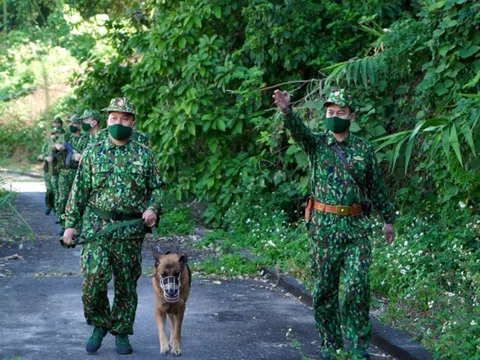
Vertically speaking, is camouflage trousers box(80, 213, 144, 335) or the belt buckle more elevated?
the belt buckle

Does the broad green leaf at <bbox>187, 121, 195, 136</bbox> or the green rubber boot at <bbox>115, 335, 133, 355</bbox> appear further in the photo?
the broad green leaf at <bbox>187, 121, 195, 136</bbox>

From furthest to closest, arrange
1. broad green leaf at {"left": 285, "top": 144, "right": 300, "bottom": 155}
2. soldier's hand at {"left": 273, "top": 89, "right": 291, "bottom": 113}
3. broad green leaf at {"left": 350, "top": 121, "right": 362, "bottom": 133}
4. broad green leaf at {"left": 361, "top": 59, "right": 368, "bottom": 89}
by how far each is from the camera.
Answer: broad green leaf at {"left": 285, "top": 144, "right": 300, "bottom": 155} < broad green leaf at {"left": 350, "top": 121, "right": 362, "bottom": 133} < broad green leaf at {"left": 361, "top": 59, "right": 368, "bottom": 89} < soldier's hand at {"left": 273, "top": 89, "right": 291, "bottom": 113}

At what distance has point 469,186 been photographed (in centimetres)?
962

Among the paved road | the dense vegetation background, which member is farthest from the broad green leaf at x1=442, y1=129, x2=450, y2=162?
the paved road

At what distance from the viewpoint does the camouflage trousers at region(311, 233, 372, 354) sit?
24.4ft

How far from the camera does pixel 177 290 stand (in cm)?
769

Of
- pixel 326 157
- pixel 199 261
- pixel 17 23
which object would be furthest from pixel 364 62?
pixel 17 23

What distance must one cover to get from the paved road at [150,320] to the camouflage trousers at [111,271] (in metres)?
0.29

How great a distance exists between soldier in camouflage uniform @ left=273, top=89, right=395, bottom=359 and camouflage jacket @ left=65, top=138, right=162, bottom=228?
1.29 m

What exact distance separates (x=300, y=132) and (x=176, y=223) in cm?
959

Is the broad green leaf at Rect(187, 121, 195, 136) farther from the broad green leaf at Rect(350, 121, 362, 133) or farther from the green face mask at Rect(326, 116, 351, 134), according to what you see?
the green face mask at Rect(326, 116, 351, 134)

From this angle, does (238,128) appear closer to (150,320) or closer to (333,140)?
(150,320)

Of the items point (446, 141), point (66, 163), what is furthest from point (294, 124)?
point (66, 163)

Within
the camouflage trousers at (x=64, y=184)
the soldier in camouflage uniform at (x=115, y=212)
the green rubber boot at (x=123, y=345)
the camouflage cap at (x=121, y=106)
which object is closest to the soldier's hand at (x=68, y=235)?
the soldier in camouflage uniform at (x=115, y=212)
